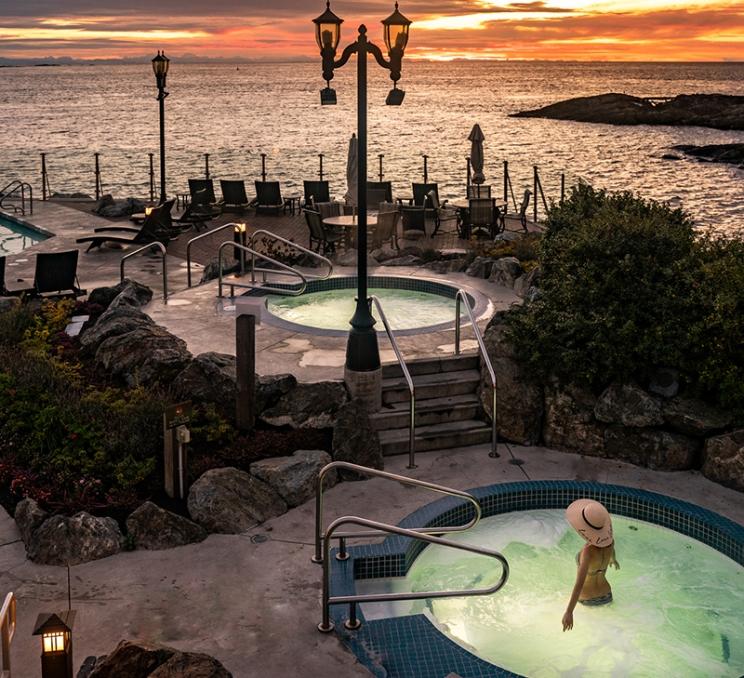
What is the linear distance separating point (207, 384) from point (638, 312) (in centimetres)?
522

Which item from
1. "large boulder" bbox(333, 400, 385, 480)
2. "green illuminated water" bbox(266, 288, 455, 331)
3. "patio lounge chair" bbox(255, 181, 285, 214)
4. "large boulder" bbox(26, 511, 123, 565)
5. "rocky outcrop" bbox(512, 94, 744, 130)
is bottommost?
"large boulder" bbox(26, 511, 123, 565)

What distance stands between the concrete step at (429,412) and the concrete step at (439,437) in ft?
0.24

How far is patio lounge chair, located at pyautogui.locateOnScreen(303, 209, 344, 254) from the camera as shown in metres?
20.7

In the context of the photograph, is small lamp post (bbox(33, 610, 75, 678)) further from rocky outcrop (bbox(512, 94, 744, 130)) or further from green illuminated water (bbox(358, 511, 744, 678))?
rocky outcrop (bbox(512, 94, 744, 130))

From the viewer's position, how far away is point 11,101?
170125mm

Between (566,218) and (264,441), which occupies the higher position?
(566,218)

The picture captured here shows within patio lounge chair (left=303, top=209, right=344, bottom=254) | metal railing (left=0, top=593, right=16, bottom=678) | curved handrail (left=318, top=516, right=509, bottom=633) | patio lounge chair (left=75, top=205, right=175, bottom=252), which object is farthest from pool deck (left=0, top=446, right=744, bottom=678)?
patio lounge chair (left=75, top=205, right=175, bottom=252)

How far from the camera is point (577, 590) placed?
711 centimetres

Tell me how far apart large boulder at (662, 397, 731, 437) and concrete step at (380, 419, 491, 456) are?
2.13m

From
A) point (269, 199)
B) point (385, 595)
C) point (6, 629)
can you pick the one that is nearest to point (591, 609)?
point (385, 595)

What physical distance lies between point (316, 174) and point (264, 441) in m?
48.9

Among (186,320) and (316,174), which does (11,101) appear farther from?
(186,320)

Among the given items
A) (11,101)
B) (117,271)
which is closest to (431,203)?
(117,271)

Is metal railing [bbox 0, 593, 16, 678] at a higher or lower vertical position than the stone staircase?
higher
